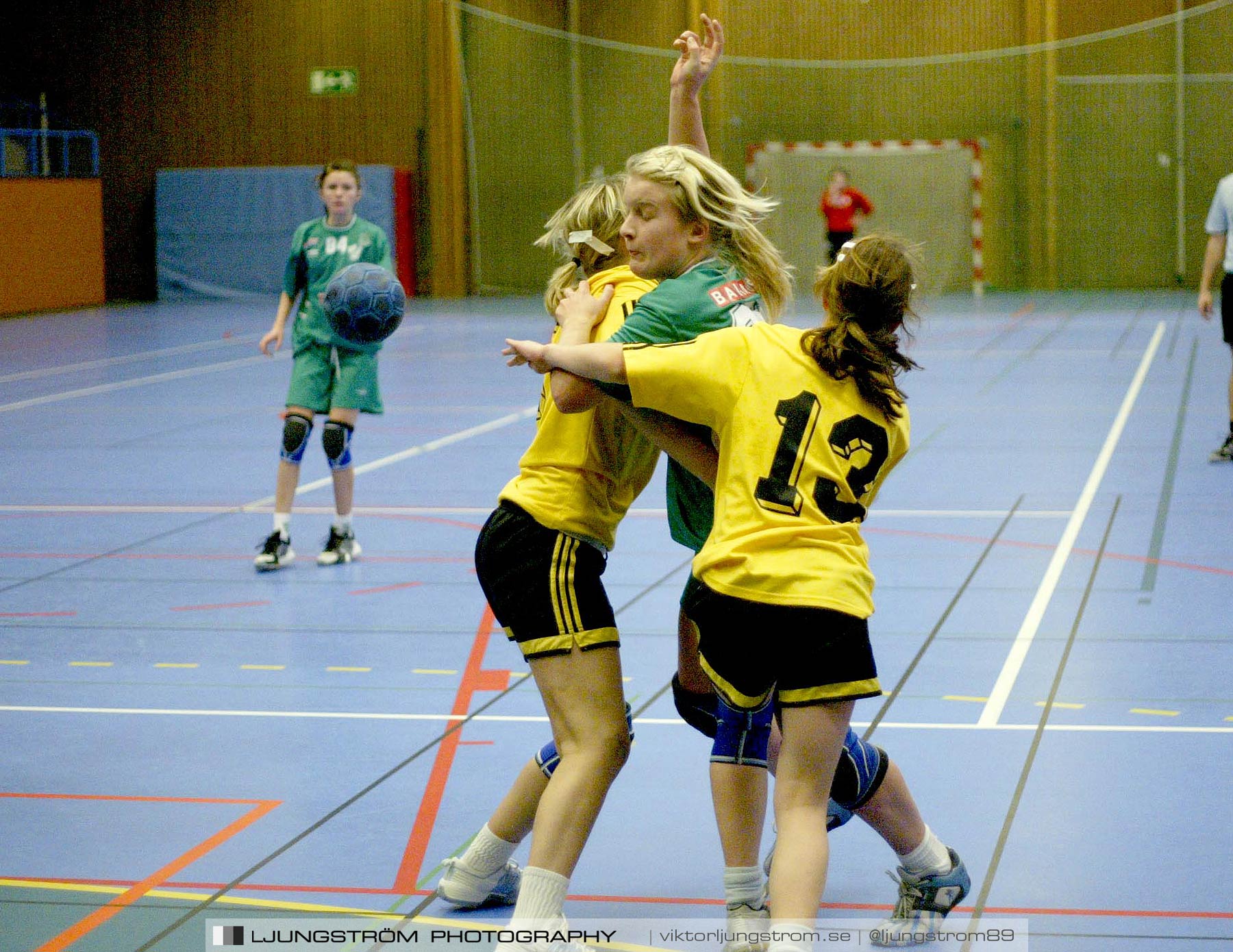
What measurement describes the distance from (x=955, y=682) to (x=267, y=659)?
243cm

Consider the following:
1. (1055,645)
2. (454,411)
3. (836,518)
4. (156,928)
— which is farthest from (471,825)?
(454,411)

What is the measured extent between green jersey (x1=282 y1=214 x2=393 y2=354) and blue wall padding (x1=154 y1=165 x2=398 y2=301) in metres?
17.1

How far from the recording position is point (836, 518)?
2.79 meters

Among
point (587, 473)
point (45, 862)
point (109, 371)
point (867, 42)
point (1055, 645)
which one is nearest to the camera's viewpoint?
point (587, 473)

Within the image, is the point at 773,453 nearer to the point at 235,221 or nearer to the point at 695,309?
the point at 695,309

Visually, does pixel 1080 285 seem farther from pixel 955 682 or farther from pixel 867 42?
pixel 955 682

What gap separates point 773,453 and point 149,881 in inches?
72.6

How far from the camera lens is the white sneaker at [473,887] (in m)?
3.33

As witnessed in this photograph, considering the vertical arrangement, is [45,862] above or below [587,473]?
below

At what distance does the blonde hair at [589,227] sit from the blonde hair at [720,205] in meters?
0.10

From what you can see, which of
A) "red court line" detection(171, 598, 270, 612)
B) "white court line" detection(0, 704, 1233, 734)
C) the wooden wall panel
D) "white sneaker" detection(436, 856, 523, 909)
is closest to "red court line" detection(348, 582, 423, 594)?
"red court line" detection(171, 598, 270, 612)

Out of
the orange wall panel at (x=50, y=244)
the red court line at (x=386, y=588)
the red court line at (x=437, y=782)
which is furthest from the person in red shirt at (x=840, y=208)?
the red court line at (x=437, y=782)

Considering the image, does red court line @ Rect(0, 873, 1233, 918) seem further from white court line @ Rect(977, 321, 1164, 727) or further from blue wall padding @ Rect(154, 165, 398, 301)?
blue wall padding @ Rect(154, 165, 398, 301)

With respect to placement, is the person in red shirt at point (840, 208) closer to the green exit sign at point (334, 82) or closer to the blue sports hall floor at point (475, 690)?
the green exit sign at point (334, 82)
